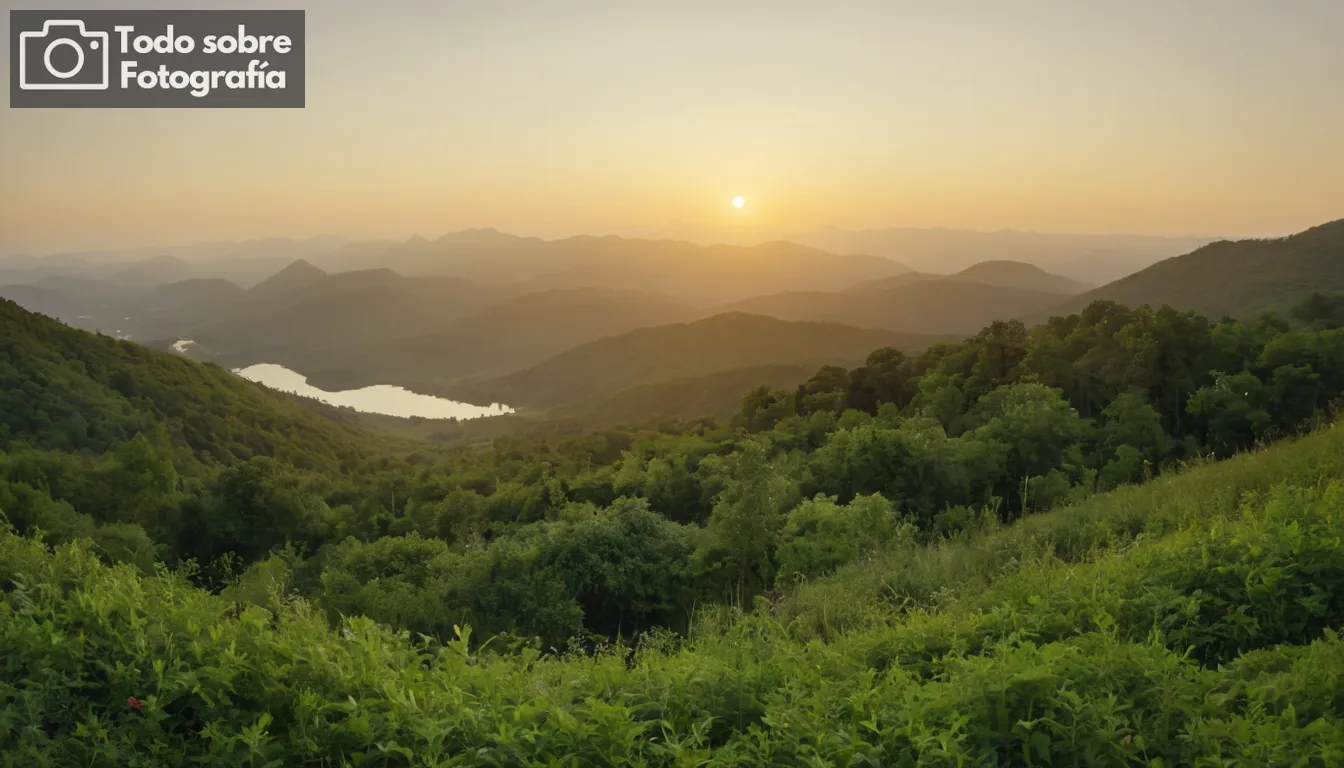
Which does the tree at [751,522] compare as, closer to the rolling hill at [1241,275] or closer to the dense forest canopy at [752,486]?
the dense forest canopy at [752,486]

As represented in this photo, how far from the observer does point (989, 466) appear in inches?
637

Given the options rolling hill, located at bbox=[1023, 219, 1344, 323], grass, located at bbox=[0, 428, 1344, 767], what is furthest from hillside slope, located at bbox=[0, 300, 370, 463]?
rolling hill, located at bbox=[1023, 219, 1344, 323]

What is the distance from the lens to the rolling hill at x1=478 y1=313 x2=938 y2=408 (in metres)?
156

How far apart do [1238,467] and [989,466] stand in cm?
674

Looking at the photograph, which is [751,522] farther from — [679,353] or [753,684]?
[679,353]

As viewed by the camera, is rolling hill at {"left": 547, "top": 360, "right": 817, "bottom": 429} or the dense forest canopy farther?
rolling hill at {"left": 547, "top": 360, "right": 817, "bottom": 429}

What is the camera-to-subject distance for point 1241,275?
112 metres

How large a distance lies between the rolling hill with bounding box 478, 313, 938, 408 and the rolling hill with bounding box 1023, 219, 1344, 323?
40.4m

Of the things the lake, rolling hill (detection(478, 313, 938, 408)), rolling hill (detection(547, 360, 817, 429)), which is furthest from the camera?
the lake

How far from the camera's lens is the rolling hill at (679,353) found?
156 meters

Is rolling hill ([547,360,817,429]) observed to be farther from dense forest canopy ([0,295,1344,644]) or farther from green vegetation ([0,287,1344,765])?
green vegetation ([0,287,1344,765])

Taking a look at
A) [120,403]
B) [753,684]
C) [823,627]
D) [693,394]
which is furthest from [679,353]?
[753,684]

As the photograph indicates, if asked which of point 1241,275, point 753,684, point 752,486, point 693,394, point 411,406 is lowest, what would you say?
point 411,406

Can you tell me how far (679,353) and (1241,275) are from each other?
105895 millimetres
